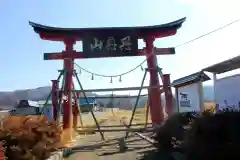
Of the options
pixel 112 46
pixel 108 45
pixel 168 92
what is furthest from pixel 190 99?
pixel 108 45

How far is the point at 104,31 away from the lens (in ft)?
62.8

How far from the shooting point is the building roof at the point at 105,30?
1912 cm

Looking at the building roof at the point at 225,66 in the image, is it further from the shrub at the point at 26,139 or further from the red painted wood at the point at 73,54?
the shrub at the point at 26,139

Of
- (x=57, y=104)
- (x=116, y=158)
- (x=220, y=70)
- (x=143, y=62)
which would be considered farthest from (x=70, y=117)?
(x=220, y=70)

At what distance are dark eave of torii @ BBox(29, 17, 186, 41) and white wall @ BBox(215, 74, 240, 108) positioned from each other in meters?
6.45

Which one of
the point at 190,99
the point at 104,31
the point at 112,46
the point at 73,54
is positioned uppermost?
the point at 104,31

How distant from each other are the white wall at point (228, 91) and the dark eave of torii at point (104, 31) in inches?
254

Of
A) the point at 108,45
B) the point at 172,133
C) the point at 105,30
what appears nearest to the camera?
the point at 172,133

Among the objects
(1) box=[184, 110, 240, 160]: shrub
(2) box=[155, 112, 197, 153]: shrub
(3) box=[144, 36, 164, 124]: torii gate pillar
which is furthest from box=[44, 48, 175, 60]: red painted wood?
(1) box=[184, 110, 240, 160]: shrub

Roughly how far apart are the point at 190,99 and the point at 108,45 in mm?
6405

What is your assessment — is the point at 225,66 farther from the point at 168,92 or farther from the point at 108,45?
the point at 108,45

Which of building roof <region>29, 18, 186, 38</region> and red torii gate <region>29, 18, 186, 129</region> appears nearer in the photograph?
building roof <region>29, 18, 186, 38</region>

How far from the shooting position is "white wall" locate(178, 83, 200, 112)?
13.9 m

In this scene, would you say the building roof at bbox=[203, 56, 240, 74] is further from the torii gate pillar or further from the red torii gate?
the torii gate pillar
